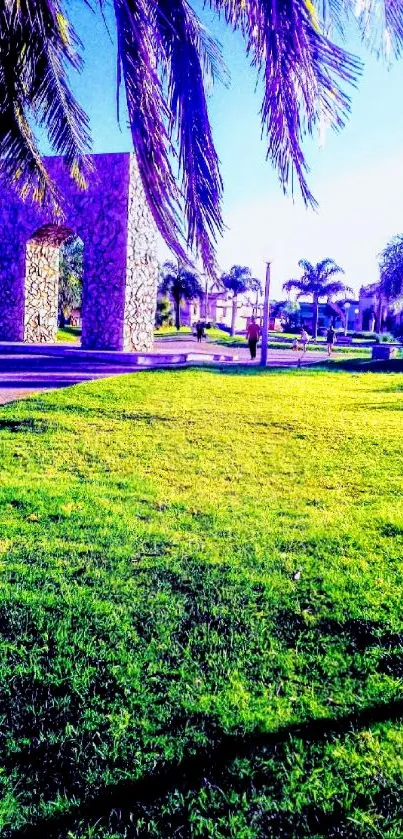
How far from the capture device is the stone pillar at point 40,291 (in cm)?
2111

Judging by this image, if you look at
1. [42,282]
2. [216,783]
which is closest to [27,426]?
[216,783]

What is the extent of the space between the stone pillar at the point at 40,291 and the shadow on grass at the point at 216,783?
20345 millimetres

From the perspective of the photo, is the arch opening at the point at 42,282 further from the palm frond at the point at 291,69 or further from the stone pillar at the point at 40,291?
the palm frond at the point at 291,69

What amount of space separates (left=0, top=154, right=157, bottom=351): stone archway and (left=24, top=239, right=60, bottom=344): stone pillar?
4 cm

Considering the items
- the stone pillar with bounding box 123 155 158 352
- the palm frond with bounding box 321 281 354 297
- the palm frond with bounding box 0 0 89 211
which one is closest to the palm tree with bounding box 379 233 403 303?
the stone pillar with bounding box 123 155 158 352

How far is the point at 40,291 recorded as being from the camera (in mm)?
21641

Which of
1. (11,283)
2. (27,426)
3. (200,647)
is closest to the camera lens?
(200,647)

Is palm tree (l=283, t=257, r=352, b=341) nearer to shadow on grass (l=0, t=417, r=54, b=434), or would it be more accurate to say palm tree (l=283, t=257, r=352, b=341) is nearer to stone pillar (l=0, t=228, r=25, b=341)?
stone pillar (l=0, t=228, r=25, b=341)

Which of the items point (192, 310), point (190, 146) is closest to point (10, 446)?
point (190, 146)

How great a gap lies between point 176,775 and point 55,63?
12.2 feet

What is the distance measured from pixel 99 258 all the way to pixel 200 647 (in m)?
17.7

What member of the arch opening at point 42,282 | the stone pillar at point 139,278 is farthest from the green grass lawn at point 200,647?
the arch opening at point 42,282

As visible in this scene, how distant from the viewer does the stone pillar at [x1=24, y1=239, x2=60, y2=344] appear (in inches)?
831

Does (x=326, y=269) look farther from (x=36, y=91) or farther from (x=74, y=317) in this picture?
(x=36, y=91)
